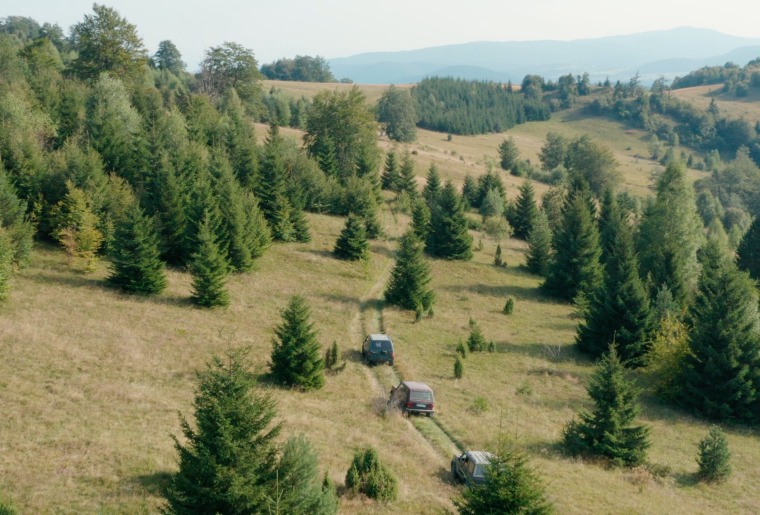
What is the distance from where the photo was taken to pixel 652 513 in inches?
840

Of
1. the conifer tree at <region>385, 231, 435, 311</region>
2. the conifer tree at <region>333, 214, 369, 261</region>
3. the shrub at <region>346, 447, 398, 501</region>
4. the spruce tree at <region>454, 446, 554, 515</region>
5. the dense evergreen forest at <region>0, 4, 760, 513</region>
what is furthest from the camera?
the conifer tree at <region>333, 214, 369, 261</region>

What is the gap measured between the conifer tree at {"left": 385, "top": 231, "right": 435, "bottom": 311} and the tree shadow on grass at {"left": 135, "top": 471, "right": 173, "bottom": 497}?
93.0ft

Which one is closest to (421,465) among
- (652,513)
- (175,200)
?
(652,513)

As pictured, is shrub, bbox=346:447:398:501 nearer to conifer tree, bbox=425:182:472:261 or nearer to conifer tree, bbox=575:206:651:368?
conifer tree, bbox=575:206:651:368

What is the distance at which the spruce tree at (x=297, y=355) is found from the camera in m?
29.9

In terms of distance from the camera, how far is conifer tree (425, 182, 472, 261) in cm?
6000

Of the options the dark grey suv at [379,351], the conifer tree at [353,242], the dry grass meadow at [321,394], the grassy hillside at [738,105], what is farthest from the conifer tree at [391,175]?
the grassy hillside at [738,105]

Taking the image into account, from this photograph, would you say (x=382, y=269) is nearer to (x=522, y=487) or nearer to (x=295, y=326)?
(x=295, y=326)

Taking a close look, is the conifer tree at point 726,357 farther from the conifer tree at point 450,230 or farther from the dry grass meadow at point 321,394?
the conifer tree at point 450,230

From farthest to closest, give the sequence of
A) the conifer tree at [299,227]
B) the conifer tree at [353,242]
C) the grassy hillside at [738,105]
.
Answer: the grassy hillside at [738,105] → the conifer tree at [299,227] → the conifer tree at [353,242]

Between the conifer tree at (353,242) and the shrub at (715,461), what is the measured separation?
33.9m

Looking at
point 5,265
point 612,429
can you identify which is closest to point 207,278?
point 5,265

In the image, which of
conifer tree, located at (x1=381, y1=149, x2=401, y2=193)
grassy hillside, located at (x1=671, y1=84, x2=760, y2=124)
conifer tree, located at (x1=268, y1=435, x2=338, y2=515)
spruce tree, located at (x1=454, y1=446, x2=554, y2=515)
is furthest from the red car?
grassy hillside, located at (x1=671, y1=84, x2=760, y2=124)

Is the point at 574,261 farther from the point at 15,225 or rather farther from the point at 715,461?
the point at 15,225
